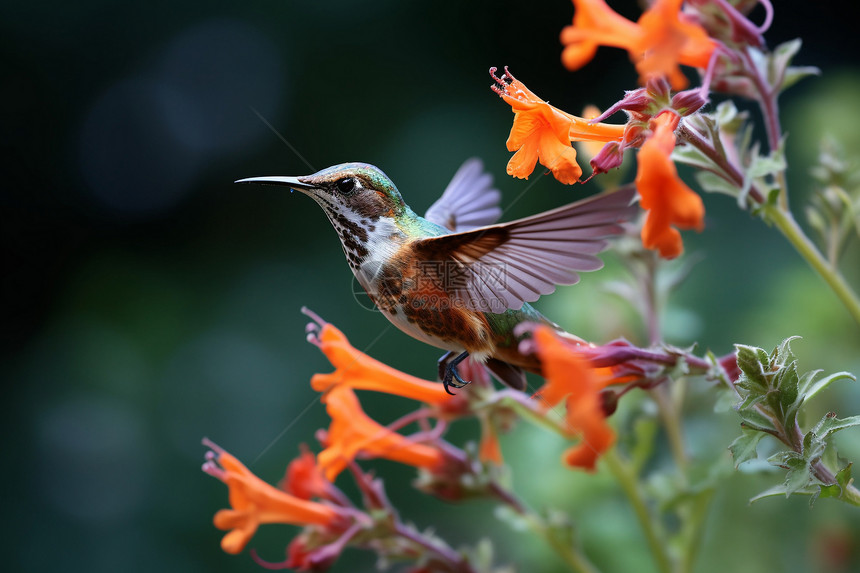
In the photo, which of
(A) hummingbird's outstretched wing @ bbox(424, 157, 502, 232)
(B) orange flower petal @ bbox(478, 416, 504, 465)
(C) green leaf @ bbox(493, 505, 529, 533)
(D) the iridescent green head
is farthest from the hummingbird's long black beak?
(C) green leaf @ bbox(493, 505, 529, 533)

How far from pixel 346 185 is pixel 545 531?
0.71 meters

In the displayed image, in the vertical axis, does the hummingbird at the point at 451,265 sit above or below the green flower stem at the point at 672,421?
above

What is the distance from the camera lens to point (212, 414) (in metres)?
2.80

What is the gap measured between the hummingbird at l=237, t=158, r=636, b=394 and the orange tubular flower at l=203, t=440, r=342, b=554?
0.40 meters

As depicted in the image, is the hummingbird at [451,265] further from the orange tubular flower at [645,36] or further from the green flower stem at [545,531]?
the green flower stem at [545,531]

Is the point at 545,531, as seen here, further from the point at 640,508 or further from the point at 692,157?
the point at 692,157

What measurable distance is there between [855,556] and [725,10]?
1153mm

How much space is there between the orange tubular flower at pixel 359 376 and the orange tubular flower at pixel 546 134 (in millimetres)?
424

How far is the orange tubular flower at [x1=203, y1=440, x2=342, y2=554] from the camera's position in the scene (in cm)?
127

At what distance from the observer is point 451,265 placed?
98cm

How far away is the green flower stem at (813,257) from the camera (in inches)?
37.1

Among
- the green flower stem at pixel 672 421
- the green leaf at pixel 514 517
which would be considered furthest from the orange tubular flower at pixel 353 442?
the green flower stem at pixel 672 421

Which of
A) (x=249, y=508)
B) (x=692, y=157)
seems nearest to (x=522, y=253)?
(x=692, y=157)

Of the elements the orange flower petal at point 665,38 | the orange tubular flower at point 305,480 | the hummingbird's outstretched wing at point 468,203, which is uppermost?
the orange flower petal at point 665,38
